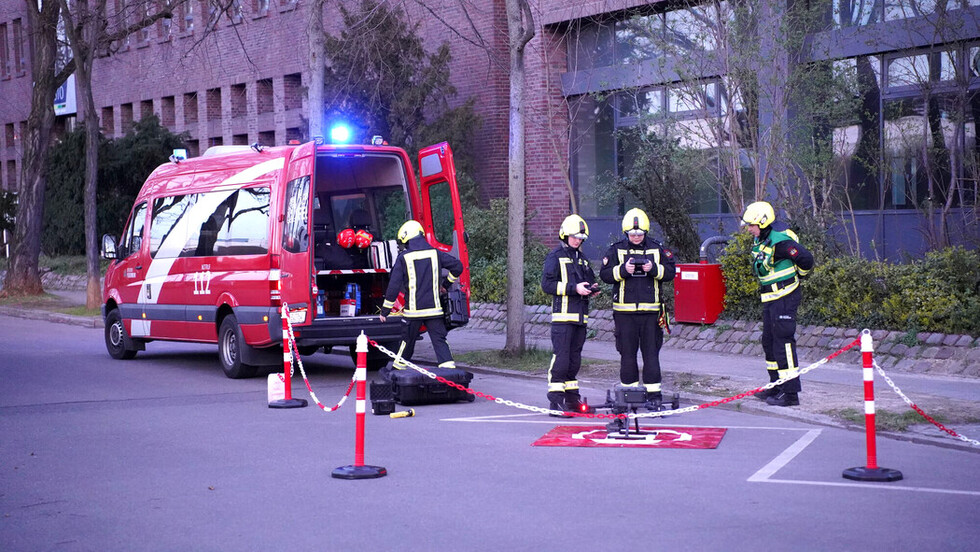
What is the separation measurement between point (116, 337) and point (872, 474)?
11.9 metres

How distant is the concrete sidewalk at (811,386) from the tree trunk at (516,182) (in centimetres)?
78

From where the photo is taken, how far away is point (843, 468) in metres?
8.25

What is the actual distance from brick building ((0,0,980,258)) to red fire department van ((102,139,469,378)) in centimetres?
258

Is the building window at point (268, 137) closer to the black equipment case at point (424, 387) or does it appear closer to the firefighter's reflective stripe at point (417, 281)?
the firefighter's reflective stripe at point (417, 281)

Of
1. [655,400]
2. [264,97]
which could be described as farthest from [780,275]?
[264,97]

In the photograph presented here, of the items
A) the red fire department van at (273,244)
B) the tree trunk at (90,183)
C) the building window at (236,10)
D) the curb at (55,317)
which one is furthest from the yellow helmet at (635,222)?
the tree trunk at (90,183)

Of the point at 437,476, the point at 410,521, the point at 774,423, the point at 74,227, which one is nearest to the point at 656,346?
the point at 774,423

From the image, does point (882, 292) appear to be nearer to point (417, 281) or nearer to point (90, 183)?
point (417, 281)

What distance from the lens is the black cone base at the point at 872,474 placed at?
25.4ft

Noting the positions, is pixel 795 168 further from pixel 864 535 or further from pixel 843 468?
pixel 864 535

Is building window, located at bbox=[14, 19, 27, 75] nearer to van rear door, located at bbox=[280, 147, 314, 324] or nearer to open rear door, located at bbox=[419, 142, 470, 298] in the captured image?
open rear door, located at bbox=[419, 142, 470, 298]

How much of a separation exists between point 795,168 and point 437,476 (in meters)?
10.7

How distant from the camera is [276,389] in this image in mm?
11648

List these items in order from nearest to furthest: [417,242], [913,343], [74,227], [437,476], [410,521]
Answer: [410,521]
[437,476]
[417,242]
[913,343]
[74,227]
